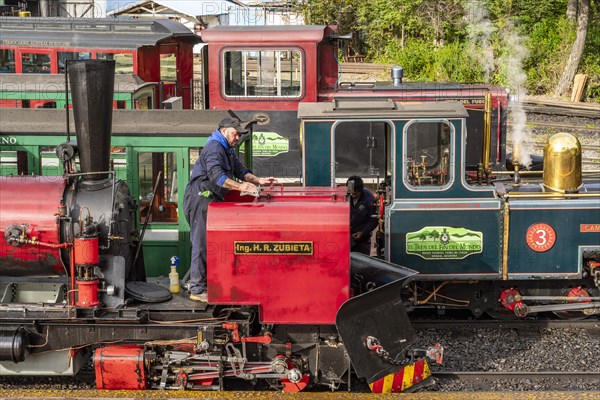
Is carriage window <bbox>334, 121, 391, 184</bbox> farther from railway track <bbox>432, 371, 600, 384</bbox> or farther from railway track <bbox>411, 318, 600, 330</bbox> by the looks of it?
railway track <bbox>432, 371, 600, 384</bbox>

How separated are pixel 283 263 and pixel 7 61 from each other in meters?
10.6

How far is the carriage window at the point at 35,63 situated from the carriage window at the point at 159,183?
7.45m

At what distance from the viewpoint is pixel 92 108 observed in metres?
7.69

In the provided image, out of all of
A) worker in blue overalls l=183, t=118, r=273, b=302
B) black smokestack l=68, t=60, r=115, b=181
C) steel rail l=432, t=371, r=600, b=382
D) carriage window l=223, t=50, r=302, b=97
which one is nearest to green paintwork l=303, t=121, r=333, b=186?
worker in blue overalls l=183, t=118, r=273, b=302

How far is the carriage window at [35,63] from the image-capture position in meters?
16.3

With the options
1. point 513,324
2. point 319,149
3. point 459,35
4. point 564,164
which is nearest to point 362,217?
point 319,149

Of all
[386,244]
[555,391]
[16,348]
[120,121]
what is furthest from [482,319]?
[16,348]

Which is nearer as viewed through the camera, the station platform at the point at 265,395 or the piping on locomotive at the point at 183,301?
the piping on locomotive at the point at 183,301

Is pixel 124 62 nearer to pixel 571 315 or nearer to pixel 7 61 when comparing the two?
pixel 7 61

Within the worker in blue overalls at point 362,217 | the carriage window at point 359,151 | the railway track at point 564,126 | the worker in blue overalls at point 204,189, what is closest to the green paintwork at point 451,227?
the worker in blue overalls at point 362,217

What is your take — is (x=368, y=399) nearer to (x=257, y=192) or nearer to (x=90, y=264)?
Answer: (x=257, y=192)

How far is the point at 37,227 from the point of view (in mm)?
7855

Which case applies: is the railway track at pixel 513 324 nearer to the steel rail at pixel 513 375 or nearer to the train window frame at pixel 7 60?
the steel rail at pixel 513 375

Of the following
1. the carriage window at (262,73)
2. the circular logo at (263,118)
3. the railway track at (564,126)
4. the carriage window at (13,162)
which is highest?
the carriage window at (262,73)
